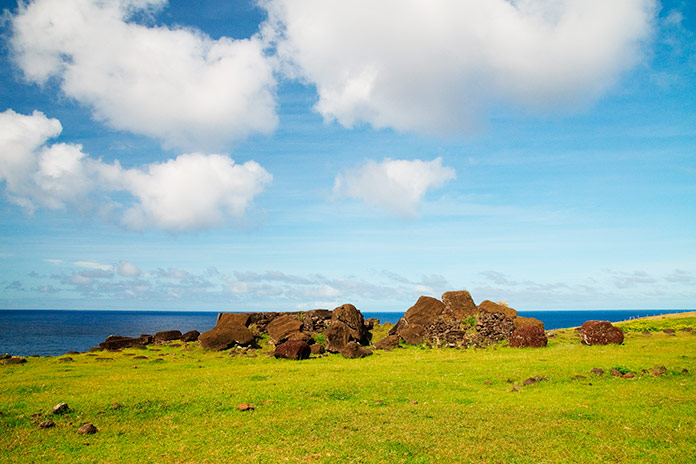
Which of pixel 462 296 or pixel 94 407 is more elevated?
pixel 462 296

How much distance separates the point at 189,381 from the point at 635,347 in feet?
107

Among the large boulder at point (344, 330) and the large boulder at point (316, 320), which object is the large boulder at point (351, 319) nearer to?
Answer: the large boulder at point (344, 330)

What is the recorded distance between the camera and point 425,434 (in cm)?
1441

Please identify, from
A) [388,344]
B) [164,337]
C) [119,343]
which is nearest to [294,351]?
[388,344]

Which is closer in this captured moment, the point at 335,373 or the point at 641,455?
the point at 641,455

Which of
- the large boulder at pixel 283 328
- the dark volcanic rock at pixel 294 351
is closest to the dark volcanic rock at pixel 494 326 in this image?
the dark volcanic rock at pixel 294 351

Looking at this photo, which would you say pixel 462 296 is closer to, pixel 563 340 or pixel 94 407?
pixel 563 340

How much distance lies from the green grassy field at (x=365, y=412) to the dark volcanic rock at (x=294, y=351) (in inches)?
169

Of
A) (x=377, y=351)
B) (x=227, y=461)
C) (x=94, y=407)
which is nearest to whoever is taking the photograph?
(x=227, y=461)

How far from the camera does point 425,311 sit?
45094 millimetres

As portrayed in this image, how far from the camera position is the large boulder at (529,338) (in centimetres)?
3684

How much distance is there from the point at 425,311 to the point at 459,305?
370 centimetres

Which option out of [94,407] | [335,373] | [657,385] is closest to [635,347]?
[657,385]

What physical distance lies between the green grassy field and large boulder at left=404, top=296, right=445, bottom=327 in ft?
45.3
